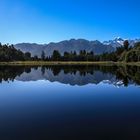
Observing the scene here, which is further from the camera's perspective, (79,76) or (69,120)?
(79,76)

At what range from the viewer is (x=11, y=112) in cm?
2189

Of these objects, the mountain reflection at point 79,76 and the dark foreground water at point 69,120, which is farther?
the mountain reflection at point 79,76

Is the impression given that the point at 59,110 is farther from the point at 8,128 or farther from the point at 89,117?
the point at 8,128

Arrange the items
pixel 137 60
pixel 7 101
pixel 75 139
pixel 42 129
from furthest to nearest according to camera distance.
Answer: pixel 137 60
pixel 7 101
pixel 42 129
pixel 75 139

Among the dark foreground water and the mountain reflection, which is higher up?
the dark foreground water

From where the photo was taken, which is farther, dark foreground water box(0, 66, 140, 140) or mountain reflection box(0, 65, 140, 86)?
mountain reflection box(0, 65, 140, 86)

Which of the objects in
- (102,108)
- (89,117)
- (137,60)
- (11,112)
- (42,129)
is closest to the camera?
(42,129)

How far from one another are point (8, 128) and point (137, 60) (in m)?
157

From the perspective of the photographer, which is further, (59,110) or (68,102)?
(68,102)

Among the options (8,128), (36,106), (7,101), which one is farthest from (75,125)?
(7,101)

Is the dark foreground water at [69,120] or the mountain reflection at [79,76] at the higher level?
the dark foreground water at [69,120]

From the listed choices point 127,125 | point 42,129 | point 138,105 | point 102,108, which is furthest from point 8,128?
point 138,105

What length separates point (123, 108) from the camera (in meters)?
24.2

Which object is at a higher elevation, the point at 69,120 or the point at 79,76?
the point at 69,120
